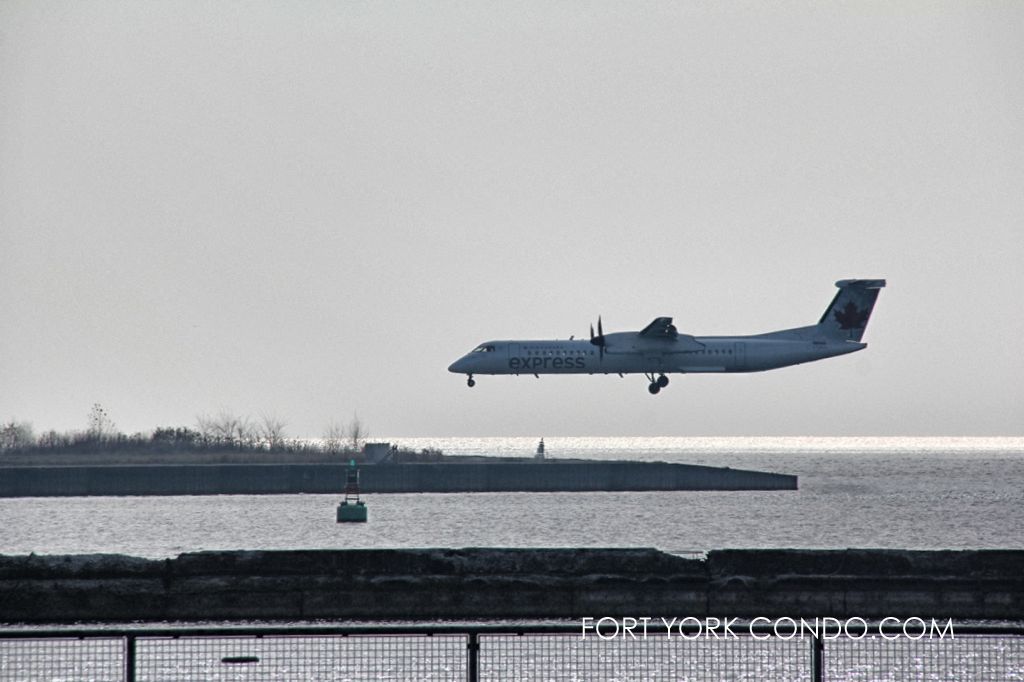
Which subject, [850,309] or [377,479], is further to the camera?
[377,479]

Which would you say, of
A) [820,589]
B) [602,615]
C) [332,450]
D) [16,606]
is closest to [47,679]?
[16,606]

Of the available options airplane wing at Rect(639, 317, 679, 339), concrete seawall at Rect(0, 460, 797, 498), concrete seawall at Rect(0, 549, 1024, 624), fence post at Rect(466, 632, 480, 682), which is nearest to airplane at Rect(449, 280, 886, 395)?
airplane wing at Rect(639, 317, 679, 339)

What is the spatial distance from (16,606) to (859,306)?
2848 inches

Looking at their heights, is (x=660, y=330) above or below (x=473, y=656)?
above

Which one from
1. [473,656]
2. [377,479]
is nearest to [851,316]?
[377,479]

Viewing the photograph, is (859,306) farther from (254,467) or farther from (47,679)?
(47,679)

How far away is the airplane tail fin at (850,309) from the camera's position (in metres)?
87.5

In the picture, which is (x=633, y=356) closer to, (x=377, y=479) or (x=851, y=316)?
(x=851, y=316)

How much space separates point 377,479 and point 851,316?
29207mm

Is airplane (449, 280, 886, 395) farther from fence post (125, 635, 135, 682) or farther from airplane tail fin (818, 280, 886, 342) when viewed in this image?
fence post (125, 635, 135, 682)

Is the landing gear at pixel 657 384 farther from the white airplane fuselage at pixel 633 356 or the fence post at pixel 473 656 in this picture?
the fence post at pixel 473 656

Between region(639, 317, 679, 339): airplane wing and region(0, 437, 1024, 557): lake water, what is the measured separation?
890 cm

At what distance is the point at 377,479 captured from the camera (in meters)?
90.4

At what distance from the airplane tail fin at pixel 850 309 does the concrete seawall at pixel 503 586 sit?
213ft
